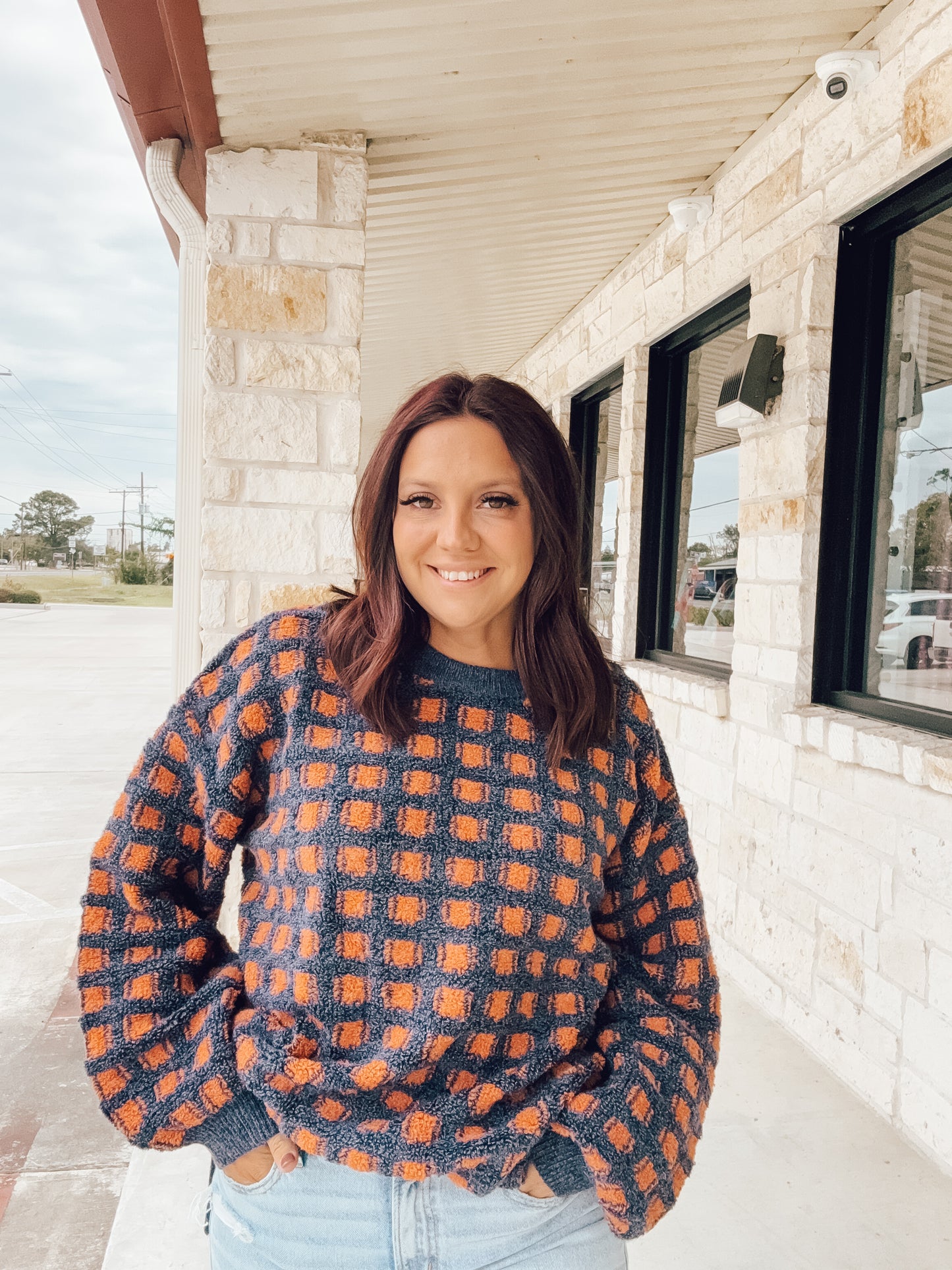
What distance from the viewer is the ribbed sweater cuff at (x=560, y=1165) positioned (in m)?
0.90

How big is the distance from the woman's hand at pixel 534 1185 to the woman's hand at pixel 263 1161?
0.75 ft

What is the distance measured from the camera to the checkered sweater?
2.87ft

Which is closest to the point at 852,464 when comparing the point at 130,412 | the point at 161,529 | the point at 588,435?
the point at 588,435

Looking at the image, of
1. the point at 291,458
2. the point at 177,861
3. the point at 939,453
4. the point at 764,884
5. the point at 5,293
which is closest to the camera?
the point at 177,861

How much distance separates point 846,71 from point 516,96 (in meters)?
0.91

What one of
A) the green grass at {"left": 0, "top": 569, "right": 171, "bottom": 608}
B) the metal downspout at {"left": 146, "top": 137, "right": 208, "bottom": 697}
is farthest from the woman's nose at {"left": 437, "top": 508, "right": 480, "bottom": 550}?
the green grass at {"left": 0, "top": 569, "right": 171, "bottom": 608}

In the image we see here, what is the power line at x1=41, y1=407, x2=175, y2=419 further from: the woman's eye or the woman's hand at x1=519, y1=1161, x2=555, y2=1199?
the woman's hand at x1=519, y1=1161, x2=555, y2=1199

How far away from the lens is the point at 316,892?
889 mm

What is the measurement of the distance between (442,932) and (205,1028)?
0.27 meters

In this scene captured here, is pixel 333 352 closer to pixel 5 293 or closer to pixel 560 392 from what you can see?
pixel 560 392

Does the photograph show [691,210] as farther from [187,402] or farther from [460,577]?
[460,577]

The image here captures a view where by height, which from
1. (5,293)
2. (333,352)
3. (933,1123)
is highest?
(5,293)

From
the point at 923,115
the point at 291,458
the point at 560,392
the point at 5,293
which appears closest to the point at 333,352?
the point at 291,458

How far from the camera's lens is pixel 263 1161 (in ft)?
2.97
